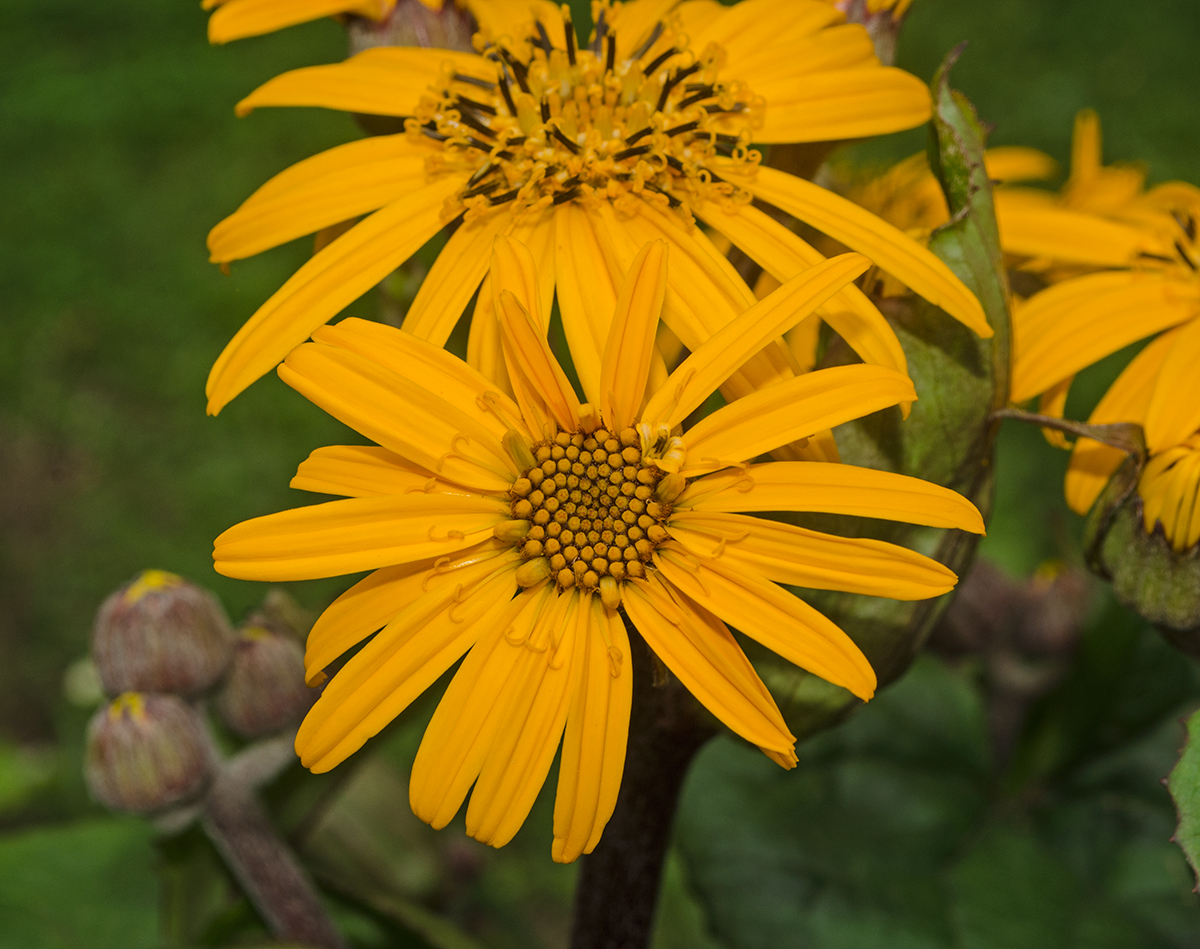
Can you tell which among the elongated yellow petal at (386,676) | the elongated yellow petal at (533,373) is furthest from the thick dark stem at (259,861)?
the elongated yellow petal at (533,373)

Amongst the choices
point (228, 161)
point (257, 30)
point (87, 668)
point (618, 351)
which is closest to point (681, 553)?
point (618, 351)

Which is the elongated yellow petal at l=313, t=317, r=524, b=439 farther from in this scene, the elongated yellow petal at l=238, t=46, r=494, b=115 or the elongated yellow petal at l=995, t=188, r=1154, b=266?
the elongated yellow petal at l=995, t=188, r=1154, b=266

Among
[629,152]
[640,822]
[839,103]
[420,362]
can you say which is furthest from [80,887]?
[839,103]

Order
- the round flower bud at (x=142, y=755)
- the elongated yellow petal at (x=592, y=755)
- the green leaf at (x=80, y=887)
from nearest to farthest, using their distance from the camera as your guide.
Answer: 1. the elongated yellow petal at (x=592, y=755)
2. the round flower bud at (x=142, y=755)
3. the green leaf at (x=80, y=887)

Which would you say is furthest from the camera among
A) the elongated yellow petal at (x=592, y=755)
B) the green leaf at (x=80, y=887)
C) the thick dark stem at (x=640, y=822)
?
the green leaf at (x=80, y=887)

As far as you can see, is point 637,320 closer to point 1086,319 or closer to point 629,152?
point 629,152

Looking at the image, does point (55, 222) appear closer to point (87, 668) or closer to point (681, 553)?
point (87, 668)

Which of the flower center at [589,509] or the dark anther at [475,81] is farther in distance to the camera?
the dark anther at [475,81]

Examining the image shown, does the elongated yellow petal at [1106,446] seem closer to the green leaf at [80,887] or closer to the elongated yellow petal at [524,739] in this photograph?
the elongated yellow petal at [524,739]
